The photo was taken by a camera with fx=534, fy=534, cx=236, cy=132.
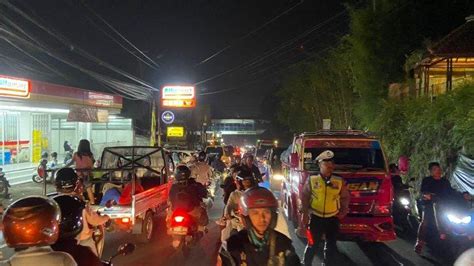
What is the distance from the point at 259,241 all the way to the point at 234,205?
3175 mm

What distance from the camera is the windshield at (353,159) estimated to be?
10797 mm

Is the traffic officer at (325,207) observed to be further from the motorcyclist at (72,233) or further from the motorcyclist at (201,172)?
the motorcyclist at (201,172)

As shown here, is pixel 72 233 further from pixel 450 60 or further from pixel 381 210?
pixel 450 60

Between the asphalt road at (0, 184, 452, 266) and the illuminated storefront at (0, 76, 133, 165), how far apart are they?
8290mm

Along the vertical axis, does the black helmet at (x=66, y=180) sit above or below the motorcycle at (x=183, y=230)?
above

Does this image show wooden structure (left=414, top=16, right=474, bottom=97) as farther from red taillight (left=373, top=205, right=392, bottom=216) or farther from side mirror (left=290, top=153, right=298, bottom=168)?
red taillight (left=373, top=205, right=392, bottom=216)

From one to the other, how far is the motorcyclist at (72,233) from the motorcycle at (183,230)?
13.9 ft

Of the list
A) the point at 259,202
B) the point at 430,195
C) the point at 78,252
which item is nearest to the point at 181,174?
the point at 430,195

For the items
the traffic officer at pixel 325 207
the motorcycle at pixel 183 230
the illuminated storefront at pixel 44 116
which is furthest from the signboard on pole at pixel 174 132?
the traffic officer at pixel 325 207

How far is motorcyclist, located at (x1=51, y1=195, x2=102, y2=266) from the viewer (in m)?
4.13

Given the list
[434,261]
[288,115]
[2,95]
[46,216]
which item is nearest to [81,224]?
[46,216]

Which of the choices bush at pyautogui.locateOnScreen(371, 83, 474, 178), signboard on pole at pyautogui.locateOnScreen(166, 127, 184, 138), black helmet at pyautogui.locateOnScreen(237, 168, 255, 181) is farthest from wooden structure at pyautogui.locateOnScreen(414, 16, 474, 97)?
signboard on pole at pyautogui.locateOnScreen(166, 127, 184, 138)

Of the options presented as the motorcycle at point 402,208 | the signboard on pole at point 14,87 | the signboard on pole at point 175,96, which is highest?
the signboard on pole at point 175,96

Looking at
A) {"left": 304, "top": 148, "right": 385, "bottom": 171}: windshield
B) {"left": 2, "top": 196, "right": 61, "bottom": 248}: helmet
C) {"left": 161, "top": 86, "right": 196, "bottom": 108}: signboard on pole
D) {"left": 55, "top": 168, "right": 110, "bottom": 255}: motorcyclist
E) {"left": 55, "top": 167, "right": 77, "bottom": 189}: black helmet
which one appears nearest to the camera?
{"left": 2, "top": 196, "right": 61, "bottom": 248}: helmet
